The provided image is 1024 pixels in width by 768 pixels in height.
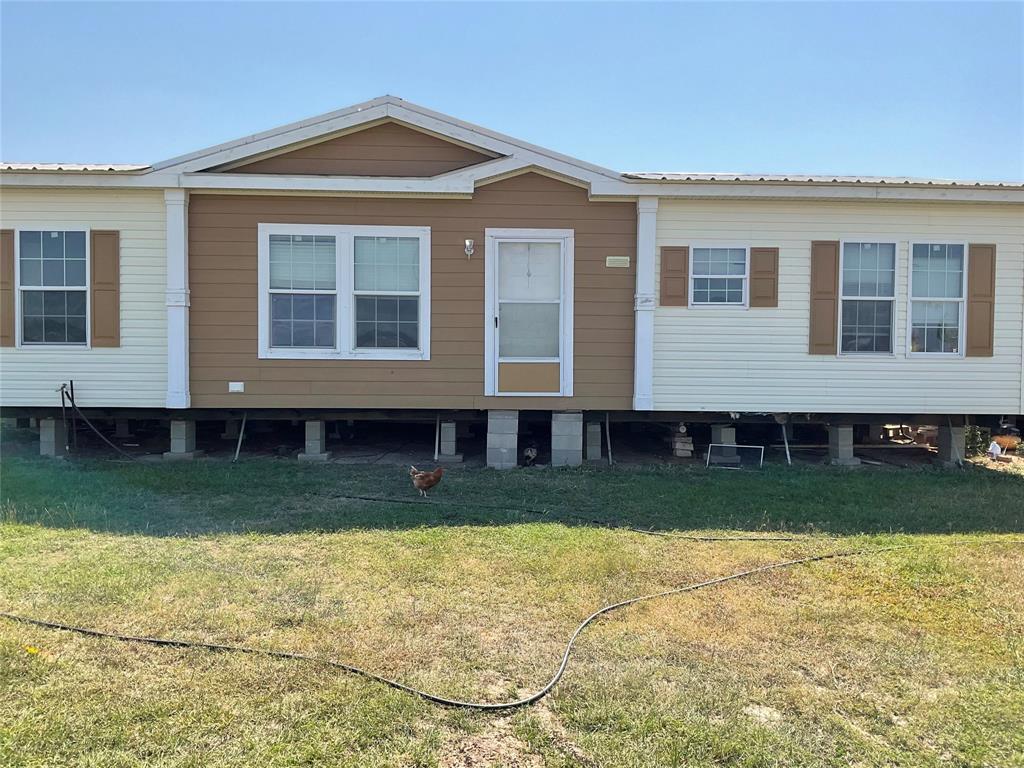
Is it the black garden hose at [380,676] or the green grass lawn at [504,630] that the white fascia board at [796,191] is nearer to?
the green grass lawn at [504,630]

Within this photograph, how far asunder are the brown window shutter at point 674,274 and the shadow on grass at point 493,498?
2.02 m

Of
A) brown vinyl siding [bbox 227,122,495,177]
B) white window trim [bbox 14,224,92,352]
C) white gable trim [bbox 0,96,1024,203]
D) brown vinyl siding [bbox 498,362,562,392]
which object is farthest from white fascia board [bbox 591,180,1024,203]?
white window trim [bbox 14,224,92,352]

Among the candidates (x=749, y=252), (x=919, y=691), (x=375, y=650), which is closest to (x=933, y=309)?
(x=749, y=252)

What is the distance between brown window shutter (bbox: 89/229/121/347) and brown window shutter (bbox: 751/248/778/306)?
734cm

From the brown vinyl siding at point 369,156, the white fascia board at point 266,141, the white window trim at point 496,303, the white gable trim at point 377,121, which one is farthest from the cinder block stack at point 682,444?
the white fascia board at point 266,141

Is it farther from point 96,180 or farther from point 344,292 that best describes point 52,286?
point 344,292

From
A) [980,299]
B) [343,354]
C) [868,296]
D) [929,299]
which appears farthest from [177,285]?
[980,299]

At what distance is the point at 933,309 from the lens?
7.76 metres

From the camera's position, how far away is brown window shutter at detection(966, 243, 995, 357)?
770 cm

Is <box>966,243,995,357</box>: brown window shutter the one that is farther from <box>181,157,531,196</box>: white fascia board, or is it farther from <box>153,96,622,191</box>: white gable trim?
<box>181,157,531,196</box>: white fascia board

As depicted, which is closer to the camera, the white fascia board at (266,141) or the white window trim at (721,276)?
the white fascia board at (266,141)

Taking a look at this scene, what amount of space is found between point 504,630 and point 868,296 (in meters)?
6.51

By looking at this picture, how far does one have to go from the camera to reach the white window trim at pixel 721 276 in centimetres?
765

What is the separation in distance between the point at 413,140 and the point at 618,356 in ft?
11.3
